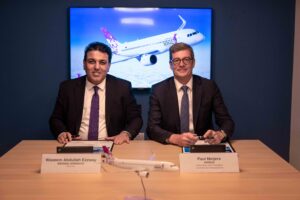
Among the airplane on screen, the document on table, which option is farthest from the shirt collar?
the airplane on screen

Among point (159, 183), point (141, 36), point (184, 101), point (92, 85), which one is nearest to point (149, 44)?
point (141, 36)

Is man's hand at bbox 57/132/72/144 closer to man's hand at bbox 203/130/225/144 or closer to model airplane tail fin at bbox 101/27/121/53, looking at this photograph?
man's hand at bbox 203/130/225/144

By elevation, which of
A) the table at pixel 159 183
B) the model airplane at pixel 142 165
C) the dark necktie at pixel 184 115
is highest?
the dark necktie at pixel 184 115

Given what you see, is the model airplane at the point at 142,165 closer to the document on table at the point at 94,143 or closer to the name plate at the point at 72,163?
the name plate at the point at 72,163

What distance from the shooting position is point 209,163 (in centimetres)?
174

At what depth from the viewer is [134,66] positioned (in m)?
3.65

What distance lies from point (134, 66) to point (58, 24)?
869mm

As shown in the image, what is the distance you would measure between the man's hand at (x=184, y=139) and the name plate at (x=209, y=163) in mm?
408

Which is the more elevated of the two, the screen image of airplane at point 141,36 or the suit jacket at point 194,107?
the screen image of airplane at point 141,36

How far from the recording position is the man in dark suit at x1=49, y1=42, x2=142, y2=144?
8.57 ft

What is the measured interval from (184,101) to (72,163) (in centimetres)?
109

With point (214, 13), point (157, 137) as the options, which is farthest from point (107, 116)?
point (214, 13)

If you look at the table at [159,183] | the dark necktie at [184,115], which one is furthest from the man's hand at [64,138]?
the dark necktie at [184,115]

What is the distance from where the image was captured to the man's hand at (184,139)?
2.15m
